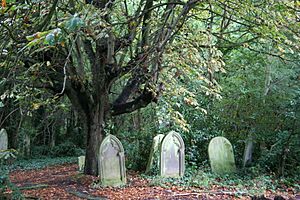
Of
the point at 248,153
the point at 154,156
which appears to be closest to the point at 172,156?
the point at 154,156

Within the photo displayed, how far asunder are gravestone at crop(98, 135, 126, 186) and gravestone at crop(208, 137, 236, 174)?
8.43 ft

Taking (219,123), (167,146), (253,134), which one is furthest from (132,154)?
(253,134)

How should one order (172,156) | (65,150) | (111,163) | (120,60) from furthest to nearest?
(65,150) → (172,156) → (111,163) → (120,60)

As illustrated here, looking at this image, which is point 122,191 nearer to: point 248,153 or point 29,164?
point 248,153

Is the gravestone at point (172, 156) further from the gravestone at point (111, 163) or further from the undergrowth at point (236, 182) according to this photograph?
the gravestone at point (111, 163)

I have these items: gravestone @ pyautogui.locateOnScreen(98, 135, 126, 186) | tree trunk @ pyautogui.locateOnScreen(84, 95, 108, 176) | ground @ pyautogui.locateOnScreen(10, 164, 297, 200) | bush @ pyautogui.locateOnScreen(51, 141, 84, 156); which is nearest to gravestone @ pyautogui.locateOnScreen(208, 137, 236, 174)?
ground @ pyautogui.locateOnScreen(10, 164, 297, 200)

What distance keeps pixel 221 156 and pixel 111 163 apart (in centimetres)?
309

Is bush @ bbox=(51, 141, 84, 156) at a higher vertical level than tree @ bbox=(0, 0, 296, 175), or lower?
lower

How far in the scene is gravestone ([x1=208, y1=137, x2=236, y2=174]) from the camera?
8.91 metres

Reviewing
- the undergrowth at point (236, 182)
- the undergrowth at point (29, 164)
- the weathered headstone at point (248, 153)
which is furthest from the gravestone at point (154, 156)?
the undergrowth at point (29, 164)

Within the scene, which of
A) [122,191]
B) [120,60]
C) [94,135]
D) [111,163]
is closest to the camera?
[122,191]

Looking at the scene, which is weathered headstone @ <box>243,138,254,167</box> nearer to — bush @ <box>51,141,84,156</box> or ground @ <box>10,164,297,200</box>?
ground @ <box>10,164,297,200</box>

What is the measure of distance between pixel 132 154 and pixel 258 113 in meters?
3.65

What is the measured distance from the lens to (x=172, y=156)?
8.50 metres
